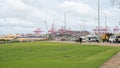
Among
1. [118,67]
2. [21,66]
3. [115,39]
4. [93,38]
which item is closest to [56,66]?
[21,66]

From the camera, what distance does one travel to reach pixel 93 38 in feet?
352

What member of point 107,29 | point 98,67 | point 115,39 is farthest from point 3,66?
point 107,29

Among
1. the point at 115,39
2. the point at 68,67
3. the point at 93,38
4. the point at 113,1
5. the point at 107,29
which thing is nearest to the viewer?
the point at 113,1

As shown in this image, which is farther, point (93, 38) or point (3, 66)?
point (93, 38)

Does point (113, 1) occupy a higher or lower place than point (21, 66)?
higher

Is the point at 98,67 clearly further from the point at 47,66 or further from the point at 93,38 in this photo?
the point at 93,38

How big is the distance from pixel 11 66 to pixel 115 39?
67.9m

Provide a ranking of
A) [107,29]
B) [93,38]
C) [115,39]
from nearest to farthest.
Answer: [115,39] < [93,38] < [107,29]

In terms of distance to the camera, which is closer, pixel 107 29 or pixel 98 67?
pixel 98 67

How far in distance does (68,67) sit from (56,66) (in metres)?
1.05

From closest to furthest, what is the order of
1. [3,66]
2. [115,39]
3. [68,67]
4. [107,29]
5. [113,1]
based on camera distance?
1. [113,1]
2. [68,67]
3. [3,66]
4. [115,39]
5. [107,29]

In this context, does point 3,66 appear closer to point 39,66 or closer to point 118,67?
point 39,66

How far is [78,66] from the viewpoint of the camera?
25500 millimetres

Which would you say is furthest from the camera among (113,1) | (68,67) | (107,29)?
(107,29)
